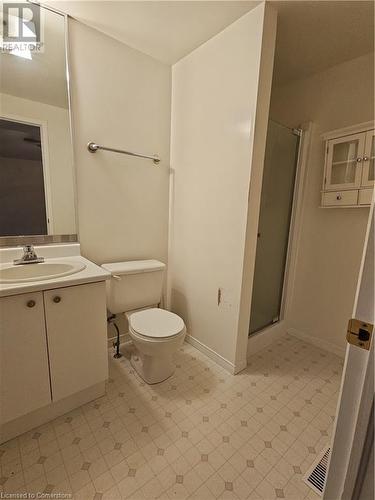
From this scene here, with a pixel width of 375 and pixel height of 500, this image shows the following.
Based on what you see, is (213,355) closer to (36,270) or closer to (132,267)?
(132,267)

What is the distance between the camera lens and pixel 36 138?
1403 mm

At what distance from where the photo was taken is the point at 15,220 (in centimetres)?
138

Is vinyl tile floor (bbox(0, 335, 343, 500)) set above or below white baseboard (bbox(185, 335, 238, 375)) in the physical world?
below

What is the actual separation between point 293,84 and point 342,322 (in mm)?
2052

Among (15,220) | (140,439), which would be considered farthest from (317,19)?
(140,439)

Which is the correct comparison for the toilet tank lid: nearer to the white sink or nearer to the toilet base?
the white sink

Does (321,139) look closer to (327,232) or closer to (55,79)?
(327,232)

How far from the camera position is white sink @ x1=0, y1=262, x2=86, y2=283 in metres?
1.26

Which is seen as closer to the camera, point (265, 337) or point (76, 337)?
point (76, 337)

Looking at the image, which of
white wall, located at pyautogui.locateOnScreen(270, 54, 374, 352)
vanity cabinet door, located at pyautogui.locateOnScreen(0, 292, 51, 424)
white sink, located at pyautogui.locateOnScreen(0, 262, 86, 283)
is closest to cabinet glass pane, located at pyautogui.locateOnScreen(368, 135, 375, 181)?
white wall, located at pyautogui.locateOnScreen(270, 54, 374, 352)

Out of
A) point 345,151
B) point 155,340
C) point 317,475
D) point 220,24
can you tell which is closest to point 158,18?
point 220,24

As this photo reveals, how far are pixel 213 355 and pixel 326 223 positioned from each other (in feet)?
4.58

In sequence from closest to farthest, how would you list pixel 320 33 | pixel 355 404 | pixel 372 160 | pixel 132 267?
pixel 355 404 → pixel 320 33 → pixel 372 160 → pixel 132 267

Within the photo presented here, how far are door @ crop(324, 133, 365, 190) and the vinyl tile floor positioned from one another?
1.40m
